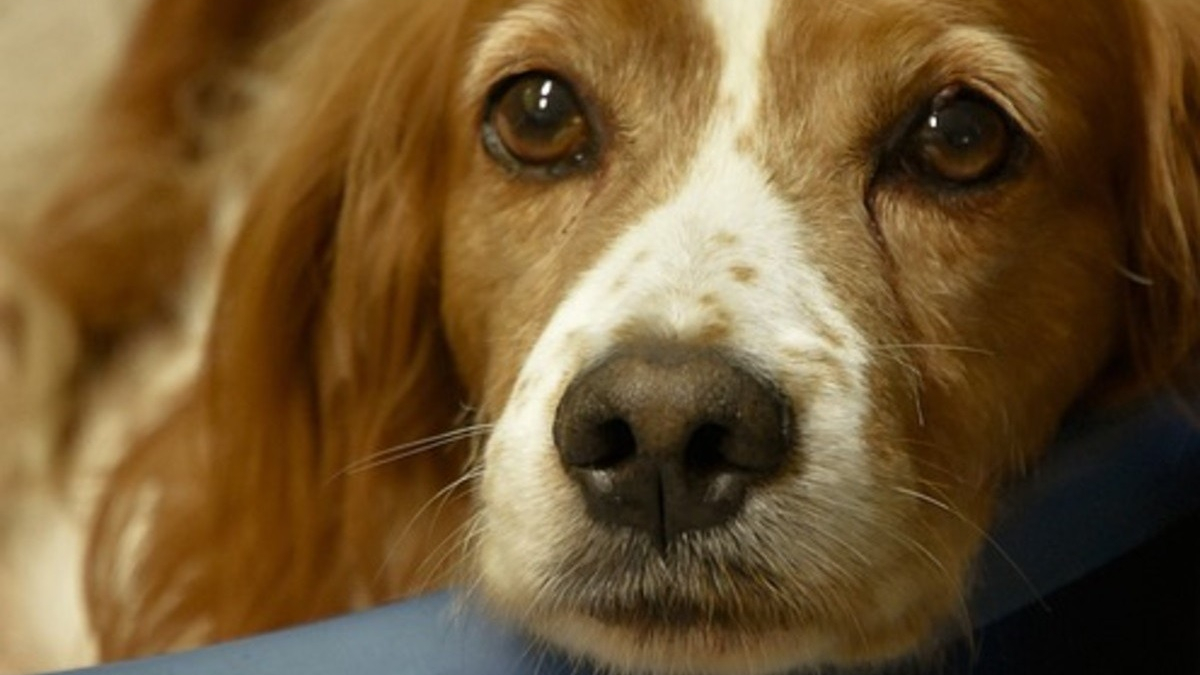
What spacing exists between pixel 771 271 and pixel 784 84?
128 millimetres

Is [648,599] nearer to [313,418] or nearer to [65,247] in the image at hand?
[313,418]

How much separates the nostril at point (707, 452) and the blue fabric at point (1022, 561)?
0.58ft

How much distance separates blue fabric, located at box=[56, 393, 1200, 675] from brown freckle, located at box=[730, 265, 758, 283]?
0.73 ft

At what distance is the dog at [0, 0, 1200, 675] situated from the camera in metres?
1.02

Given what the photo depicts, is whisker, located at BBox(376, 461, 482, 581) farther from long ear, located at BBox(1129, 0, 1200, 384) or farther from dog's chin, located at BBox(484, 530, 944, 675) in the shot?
long ear, located at BBox(1129, 0, 1200, 384)

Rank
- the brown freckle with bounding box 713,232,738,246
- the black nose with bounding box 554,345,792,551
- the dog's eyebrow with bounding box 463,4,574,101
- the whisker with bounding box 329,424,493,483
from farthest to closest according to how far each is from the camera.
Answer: the whisker with bounding box 329,424,493,483 → the dog's eyebrow with bounding box 463,4,574,101 → the brown freckle with bounding box 713,232,738,246 → the black nose with bounding box 554,345,792,551

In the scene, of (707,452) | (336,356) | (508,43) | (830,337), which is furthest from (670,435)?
(336,356)

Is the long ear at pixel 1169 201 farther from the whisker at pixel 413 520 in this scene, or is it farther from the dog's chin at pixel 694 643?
the whisker at pixel 413 520

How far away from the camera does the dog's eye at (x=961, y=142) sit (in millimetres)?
1141

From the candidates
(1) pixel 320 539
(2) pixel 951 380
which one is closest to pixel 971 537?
(2) pixel 951 380

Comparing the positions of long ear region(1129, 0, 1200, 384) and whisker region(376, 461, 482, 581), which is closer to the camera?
long ear region(1129, 0, 1200, 384)

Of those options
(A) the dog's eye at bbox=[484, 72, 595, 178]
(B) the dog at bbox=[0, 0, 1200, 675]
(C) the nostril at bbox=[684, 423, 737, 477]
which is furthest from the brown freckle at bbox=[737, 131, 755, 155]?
(C) the nostril at bbox=[684, 423, 737, 477]

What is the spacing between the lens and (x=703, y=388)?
96 cm

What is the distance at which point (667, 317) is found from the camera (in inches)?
39.9
